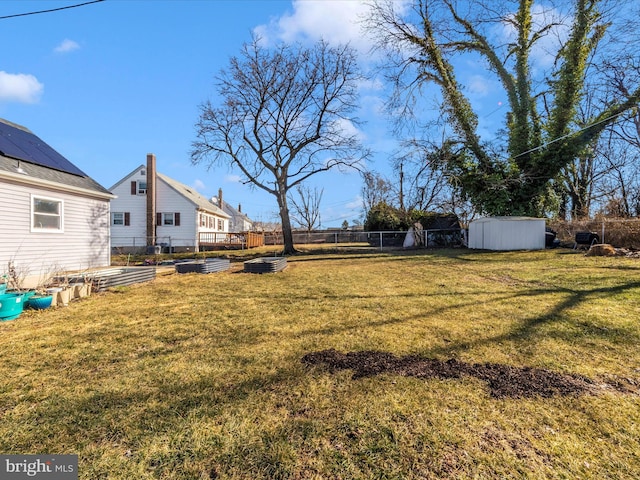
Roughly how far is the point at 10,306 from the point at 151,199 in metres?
20.8

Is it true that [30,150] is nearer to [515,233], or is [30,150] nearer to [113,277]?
[113,277]

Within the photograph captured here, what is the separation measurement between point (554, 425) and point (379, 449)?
1281mm

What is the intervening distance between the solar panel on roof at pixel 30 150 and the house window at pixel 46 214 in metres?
1.21

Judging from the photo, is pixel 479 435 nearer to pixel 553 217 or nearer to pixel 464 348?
→ pixel 464 348

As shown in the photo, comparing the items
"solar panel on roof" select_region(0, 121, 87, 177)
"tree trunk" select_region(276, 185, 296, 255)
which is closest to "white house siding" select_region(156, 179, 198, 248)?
"tree trunk" select_region(276, 185, 296, 255)

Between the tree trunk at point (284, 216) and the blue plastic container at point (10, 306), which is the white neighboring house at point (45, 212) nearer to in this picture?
the blue plastic container at point (10, 306)

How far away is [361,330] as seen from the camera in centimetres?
418

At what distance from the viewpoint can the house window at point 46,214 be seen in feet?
29.0

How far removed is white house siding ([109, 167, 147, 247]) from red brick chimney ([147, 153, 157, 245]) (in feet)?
1.73

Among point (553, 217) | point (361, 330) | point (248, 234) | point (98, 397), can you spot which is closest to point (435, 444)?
point (361, 330)

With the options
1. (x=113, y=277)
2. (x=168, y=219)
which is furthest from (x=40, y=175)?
(x=168, y=219)

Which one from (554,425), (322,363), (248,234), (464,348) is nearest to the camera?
(554,425)

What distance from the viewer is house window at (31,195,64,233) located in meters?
8.85

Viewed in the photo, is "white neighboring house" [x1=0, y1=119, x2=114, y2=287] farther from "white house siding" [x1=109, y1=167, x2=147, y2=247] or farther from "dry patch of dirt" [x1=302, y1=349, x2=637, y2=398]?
"white house siding" [x1=109, y1=167, x2=147, y2=247]
